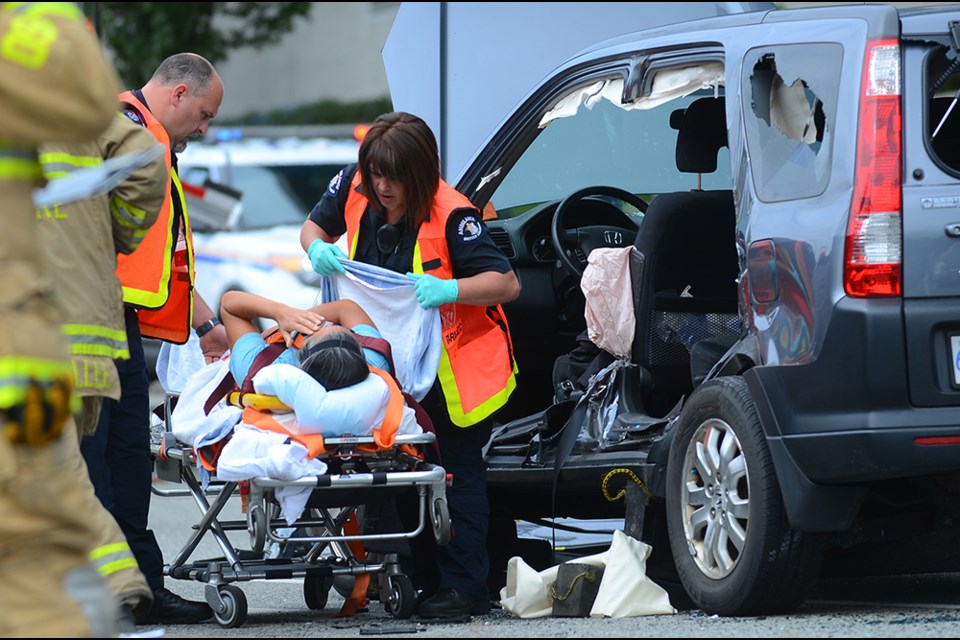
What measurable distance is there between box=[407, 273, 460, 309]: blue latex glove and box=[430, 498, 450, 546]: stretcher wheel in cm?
73

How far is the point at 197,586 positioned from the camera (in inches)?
293

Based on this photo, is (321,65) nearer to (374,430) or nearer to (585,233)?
(585,233)

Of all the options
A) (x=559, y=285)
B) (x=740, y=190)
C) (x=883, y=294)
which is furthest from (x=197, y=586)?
(x=883, y=294)

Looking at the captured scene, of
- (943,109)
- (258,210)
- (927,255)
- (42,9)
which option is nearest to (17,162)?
(42,9)

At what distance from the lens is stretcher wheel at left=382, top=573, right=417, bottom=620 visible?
5.95 meters

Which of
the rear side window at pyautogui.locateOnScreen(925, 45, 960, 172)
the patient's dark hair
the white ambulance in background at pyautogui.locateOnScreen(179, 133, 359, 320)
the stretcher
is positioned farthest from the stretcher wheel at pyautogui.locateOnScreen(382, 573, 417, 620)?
the white ambulance in background at pyautogui.locateOnScreen(179, 133, 359, 320)

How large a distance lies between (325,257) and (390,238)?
23cm

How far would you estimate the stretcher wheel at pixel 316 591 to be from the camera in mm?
6484

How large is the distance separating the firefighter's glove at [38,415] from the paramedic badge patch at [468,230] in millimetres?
2756

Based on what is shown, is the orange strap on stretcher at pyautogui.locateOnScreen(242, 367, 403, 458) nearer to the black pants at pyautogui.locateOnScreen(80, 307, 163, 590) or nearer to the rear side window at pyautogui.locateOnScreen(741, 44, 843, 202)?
the black pants at pyautogui.locateOnScreen(80, 307, 163, 590)

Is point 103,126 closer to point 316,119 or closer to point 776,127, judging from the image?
point 776,127

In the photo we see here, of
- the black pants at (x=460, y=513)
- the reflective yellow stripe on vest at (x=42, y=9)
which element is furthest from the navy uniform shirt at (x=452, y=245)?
the reflective yellow stripe on vest at (x=42, y=9)

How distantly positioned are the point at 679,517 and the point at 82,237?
6.63 feet

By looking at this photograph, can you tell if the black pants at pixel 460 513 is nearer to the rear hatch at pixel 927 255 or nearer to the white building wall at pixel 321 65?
the rear hatch at pixel 927 255
